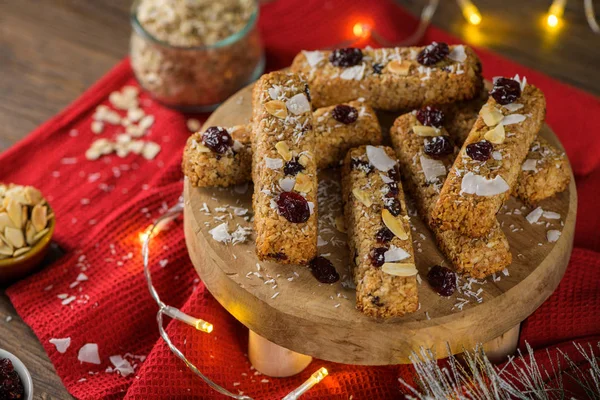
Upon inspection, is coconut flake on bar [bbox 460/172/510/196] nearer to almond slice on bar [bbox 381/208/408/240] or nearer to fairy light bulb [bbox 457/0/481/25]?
almond slice on bar [bbox 381/208/408/240]

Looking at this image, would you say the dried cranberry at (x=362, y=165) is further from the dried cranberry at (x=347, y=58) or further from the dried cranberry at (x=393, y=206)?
the dried cranberry at (x=347, y=58)

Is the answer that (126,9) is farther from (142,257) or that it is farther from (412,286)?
(412,286)

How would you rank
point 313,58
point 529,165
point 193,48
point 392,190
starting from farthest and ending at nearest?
1. point 193,48
2. point 313,58
3. point 529,165
4. point 392,190

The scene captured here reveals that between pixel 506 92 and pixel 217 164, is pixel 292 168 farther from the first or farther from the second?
pixel 506 92

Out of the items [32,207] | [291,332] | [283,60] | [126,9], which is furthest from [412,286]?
[126,9]

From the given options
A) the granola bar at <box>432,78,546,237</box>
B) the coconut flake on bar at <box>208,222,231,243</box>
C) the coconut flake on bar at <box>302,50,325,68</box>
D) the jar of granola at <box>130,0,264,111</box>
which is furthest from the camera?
the jar of granola at <box>130,0,264,111</box>

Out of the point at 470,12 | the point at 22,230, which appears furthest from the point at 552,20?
the point at 22,230

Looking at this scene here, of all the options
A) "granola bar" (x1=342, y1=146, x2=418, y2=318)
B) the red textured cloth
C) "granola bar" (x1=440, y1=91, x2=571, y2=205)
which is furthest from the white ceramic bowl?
"granola bar" (x1=440, y1=91, x2=571, y2=205)

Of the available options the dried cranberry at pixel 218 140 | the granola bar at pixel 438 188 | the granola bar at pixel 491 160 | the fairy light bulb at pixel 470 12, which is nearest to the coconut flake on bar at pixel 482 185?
the granola bar at pixel 491 160
